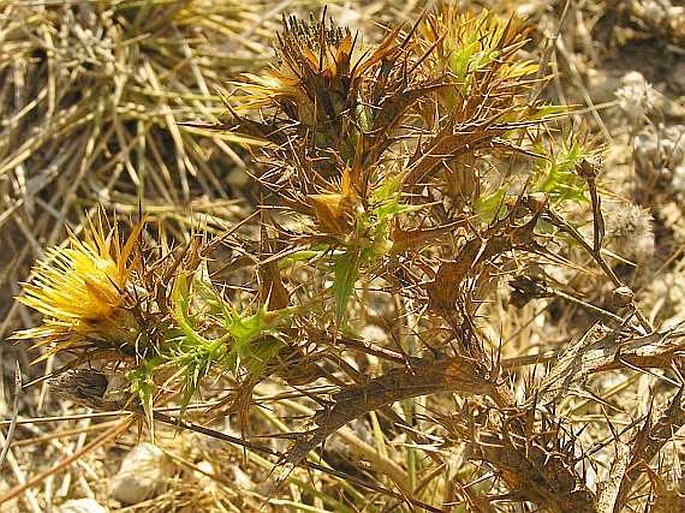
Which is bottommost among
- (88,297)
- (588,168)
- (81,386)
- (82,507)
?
(82,507)

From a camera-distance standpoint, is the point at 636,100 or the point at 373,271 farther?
the point at 636,100

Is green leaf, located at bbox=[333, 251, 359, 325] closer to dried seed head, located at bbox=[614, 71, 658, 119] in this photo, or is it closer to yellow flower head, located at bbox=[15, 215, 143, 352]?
yellow flower head, located at bbox=[15, 215, 143, 352]

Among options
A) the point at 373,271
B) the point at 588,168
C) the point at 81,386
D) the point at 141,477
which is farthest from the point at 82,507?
the point at 588,168

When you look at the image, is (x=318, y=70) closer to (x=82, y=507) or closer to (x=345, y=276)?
(x=345, y=276)

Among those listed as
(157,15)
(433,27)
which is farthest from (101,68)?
(433,27)

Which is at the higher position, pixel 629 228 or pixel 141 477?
pixel 629 228

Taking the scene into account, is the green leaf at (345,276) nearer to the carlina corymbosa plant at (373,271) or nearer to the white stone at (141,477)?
the carlina corymbosa plant at (373,271)

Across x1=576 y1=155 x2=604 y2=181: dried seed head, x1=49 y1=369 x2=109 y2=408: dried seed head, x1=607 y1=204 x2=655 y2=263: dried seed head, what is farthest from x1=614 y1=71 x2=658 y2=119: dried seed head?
x1=49 y1=369 x2=109 y2=408: dried seed head

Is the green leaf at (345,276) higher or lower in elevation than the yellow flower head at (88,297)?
higher

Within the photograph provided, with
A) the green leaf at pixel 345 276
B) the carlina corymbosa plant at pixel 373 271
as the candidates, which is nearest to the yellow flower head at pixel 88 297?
the carlina corymbosa plant at pixel 373 271

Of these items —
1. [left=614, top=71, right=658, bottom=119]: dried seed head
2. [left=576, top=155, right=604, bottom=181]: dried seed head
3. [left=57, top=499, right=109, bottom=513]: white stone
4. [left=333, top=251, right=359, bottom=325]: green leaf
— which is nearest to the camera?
[left=333, top=251, right=359, bottom=325]: green leaf

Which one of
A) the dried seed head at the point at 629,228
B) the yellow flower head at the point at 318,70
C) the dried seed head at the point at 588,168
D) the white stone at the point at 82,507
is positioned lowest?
the white stone at the point at 82,507
